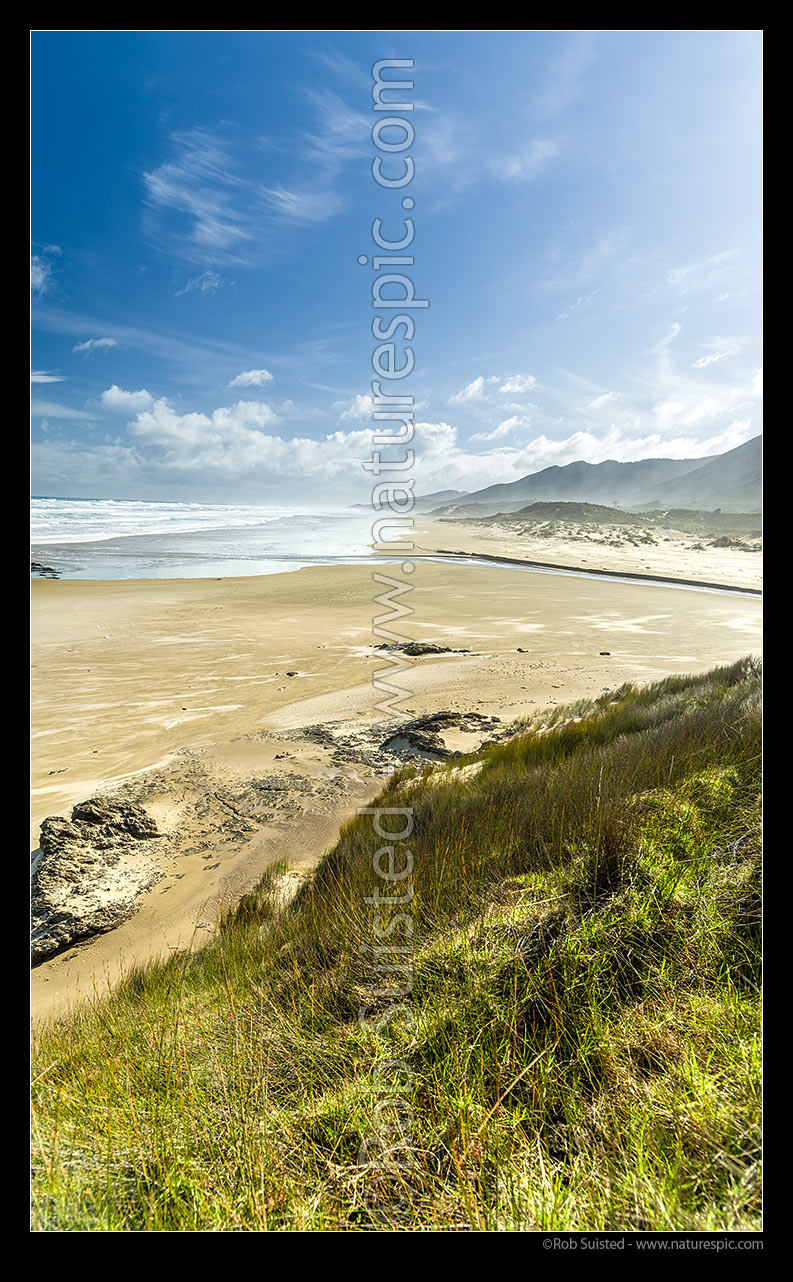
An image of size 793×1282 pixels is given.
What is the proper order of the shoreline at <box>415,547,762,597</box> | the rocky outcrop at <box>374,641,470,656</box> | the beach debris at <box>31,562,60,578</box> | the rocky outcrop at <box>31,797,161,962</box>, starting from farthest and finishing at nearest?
1. the shoreline at <box>415,547,762,597</box>
2. the beach debris at <box>31,562,60,578</box>
3. the rocky outcrop at <box>374,641,470,656</box>
4. the rocky outcrop at <box>31,797,161,962</box>

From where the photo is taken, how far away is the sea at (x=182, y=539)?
27.0 meters

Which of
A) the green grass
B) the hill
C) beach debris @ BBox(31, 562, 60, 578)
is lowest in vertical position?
the green grass

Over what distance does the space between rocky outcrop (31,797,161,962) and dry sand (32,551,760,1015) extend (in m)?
0.13

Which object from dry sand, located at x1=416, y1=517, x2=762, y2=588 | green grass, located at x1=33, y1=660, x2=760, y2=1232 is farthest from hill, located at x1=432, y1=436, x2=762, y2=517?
green grass, located at x1=33, y1=660, x2=760, y2=1232

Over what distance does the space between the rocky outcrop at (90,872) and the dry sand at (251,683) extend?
13cm

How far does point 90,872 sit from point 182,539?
4055cm

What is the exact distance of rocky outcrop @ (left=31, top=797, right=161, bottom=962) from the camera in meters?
3.76

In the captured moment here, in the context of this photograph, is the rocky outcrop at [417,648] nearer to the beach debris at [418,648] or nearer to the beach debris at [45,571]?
the beach debris at [418,648]

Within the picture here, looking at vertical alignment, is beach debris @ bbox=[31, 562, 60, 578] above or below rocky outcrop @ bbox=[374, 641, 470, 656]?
above

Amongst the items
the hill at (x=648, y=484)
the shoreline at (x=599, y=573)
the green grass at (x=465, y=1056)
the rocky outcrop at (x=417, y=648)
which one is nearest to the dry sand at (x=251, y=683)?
the rocky outcrop at (x=417, y=648)

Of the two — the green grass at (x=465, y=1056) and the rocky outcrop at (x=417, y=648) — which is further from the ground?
the rocky outcrop at (x=417, y=648)

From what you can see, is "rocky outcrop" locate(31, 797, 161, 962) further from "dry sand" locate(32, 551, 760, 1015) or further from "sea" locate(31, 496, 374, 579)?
"sea" locate(31, 496, 374, 579)
